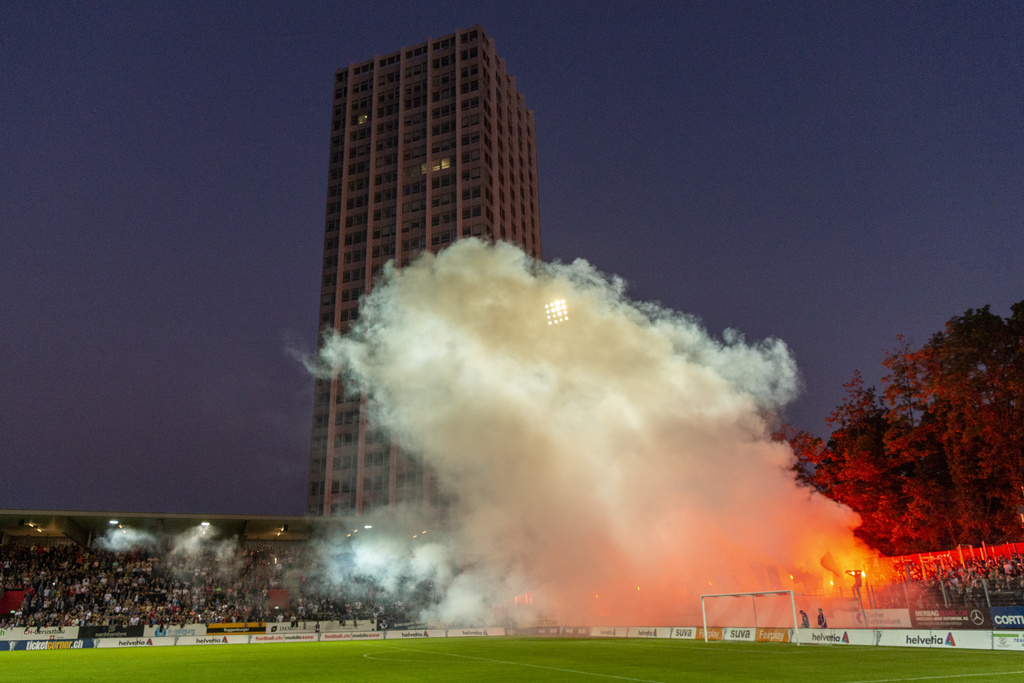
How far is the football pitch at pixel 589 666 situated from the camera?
16.5m

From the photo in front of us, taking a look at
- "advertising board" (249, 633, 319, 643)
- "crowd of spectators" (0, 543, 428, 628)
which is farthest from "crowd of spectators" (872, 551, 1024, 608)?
"advertising board" (249, 633, 319, 643)

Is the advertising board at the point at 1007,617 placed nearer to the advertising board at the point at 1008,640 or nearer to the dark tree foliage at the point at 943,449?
the advertising board at the point at 1008,640

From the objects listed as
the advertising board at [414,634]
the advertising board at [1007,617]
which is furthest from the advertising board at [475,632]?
the advertising board at [1007,617]

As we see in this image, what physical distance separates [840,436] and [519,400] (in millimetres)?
21051

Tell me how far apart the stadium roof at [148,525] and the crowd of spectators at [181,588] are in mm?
1229

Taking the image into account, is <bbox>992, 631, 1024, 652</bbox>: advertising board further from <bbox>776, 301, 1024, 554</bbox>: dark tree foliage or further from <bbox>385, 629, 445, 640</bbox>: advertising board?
<bbox>385, 629, 445, 640</bbox>: advertising board

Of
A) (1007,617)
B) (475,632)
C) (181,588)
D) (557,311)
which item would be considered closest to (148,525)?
(181,588)

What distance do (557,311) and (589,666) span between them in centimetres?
2471

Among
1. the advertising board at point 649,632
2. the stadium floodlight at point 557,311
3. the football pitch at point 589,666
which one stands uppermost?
the stadium floodlight at point 557,311

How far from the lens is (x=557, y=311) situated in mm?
42031

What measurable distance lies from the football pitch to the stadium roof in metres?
25.2

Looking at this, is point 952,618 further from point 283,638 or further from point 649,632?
point 283,638

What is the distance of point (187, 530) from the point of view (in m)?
53.2

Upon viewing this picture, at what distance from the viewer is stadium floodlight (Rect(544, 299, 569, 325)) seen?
41.9 meters
